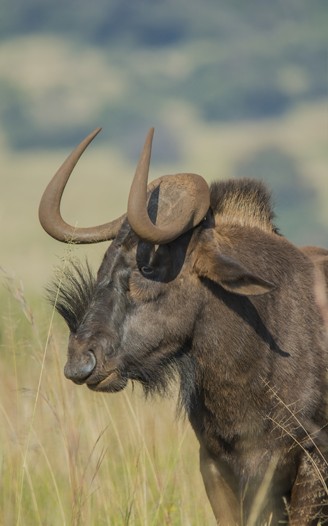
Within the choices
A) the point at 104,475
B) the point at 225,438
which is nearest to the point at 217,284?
the point at 225,438

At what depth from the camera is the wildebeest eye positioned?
6449 mm

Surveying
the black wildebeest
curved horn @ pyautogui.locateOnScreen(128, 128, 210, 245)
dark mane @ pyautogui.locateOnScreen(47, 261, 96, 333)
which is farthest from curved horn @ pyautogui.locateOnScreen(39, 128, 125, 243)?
curved horn @ pyautogui.locateOnScreen(128, 128, 210, 245)

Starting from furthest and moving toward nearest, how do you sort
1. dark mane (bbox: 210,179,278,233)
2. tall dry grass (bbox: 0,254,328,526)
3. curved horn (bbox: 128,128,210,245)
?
dark mane (bbox: 210,179,278,233) → tall dry grass (bbox: 0,254,328,526) → curved horn (bbox: 128,128,210,245)

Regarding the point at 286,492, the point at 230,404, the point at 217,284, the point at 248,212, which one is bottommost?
the point at 286,492

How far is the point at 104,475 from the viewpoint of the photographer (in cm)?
851

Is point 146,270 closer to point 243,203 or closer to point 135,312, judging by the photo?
point 135,312

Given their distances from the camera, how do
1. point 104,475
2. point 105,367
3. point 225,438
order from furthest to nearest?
1. point 104,475
2. point 225,438
3. point 105,367

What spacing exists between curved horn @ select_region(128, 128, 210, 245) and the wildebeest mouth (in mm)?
808

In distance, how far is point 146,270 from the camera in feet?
21.2

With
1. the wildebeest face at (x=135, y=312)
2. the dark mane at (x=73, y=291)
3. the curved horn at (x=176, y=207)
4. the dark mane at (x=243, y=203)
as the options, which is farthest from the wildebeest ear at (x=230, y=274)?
the dark mane at (x=73, y=291)

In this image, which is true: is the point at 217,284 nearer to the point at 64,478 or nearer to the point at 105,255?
the point at 105,255

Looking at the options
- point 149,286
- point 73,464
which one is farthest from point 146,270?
point 73,464

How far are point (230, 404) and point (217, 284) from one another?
743mm

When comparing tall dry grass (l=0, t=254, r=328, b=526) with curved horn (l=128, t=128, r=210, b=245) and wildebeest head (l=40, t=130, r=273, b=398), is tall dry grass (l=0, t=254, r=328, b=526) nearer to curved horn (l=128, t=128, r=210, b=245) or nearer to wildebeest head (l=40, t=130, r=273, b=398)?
wildebeest head (l=40, t=130, r=273, b=398)
